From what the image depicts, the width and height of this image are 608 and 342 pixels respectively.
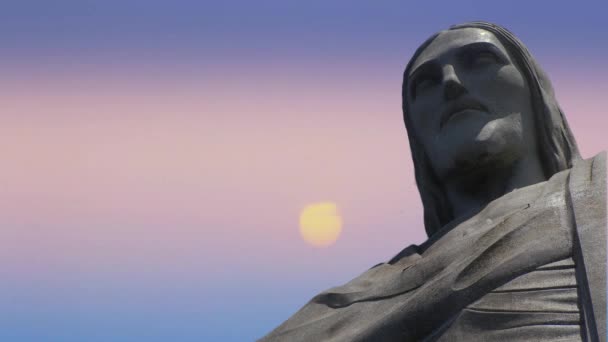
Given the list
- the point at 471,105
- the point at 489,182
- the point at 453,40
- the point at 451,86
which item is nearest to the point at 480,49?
the point at 453,40

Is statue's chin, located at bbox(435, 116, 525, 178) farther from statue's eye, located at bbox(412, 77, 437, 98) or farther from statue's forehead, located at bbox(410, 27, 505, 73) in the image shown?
statue's forehead, located at bbox(410, 27, 505, 73)

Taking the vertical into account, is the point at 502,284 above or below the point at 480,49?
below

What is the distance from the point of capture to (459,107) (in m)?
8.88

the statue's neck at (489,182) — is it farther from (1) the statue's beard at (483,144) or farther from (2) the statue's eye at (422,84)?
(2) the statue's eye at (422,84)

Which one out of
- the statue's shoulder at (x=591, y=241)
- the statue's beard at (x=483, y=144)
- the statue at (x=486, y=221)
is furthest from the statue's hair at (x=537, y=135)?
the statue's shoulder at (x=591, y=241)

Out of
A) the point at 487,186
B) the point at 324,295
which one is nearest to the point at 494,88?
the point at 487,186

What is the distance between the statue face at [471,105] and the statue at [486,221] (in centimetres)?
1

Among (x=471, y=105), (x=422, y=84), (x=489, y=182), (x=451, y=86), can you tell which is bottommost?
(x=489, y=182)

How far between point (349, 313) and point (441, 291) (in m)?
1.00

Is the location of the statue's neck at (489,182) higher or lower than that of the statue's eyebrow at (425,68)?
lower

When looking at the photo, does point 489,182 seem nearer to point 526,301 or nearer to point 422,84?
point 422,84

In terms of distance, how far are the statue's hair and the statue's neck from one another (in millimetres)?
179

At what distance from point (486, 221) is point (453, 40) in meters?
2.04

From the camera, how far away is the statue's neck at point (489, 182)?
28.7 ft
